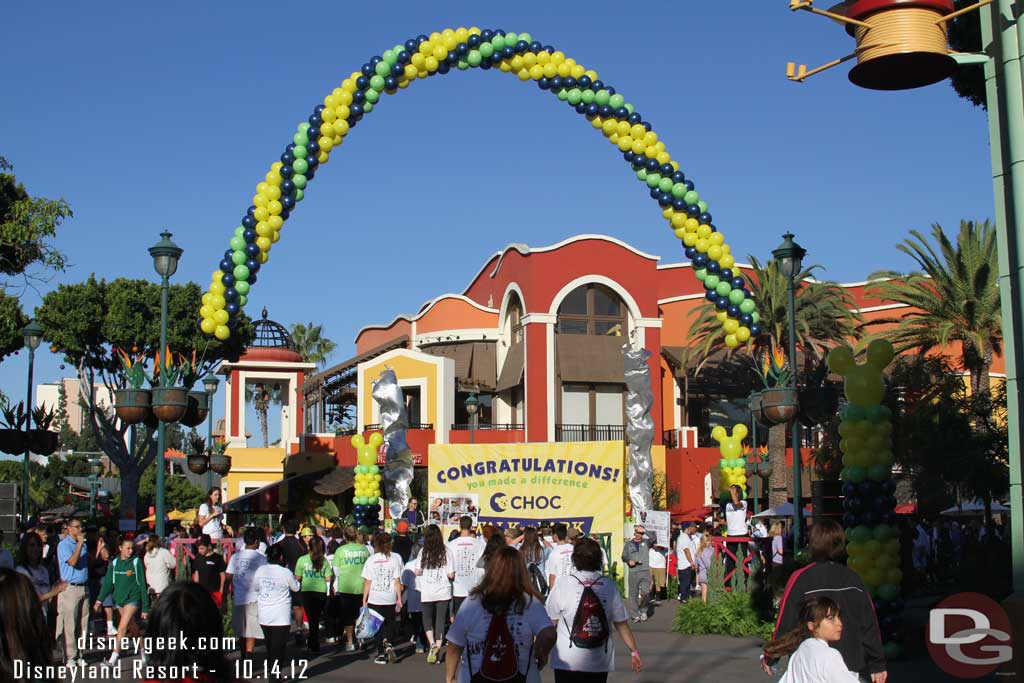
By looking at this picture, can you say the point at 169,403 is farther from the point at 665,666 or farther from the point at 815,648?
the point at 815,648

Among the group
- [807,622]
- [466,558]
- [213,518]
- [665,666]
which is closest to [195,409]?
[213,518]

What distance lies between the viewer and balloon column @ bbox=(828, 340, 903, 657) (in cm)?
1288

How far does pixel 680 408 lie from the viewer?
4225 cm

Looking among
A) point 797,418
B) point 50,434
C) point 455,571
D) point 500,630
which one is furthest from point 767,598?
point 50,434

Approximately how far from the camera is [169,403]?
15391mm

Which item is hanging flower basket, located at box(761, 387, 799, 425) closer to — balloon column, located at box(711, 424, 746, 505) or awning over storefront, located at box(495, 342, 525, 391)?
balloon column, located at box(711, 424, 746, 505)

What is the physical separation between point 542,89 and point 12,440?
37.3ft

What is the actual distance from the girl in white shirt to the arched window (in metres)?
34.3

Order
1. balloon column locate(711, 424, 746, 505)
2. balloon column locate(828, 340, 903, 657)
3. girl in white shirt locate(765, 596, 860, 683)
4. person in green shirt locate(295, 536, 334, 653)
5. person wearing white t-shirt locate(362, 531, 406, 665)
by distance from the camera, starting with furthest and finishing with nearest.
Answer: balloon column locate(711, 424, 746, 505)
person in green shirt locate(295, 536, 334, 653)
person wearing white t-shirt locate(362, 531, 406, 665)
balloon column locate(828, 340, 903, 657)
girl in white shirt locate(765, 596, 860, 683)

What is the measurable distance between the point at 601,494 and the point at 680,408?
2022cm

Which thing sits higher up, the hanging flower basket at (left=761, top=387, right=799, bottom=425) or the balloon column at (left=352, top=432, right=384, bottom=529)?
→ the hanging flower basket at (left=761, top=387, right=799, bottom=425)

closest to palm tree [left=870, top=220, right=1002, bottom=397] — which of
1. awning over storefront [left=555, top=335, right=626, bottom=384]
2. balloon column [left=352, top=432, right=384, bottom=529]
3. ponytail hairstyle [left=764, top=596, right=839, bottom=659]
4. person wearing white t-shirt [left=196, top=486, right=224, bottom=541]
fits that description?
awning over storefront [left=555, top=335, right=626, bottom=384]

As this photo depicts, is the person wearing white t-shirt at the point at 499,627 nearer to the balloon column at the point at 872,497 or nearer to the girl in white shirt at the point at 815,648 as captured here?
the girl in white shirt at the point at 815,648

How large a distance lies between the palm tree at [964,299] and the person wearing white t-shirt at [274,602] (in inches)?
957
